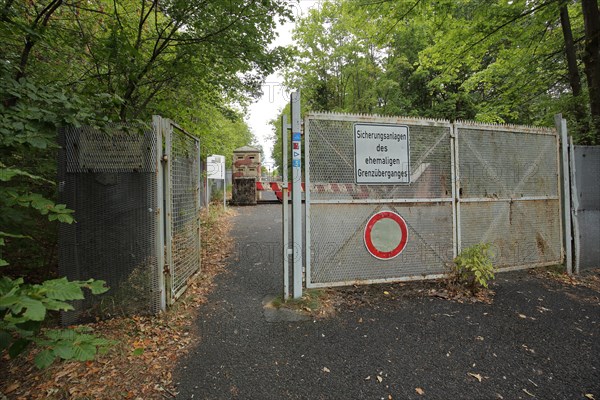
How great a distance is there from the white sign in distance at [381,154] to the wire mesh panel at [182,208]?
2.53 meters

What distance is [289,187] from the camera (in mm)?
3760

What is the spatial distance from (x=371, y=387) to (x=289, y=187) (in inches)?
93.6

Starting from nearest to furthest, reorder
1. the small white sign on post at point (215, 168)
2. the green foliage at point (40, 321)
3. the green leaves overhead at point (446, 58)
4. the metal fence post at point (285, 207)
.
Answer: the green foliage at point (40, 321)
the metal fence post at point (285, 207)
the green leaves overhead at point (446, 58)
the small white sign on post at point (215, 168)

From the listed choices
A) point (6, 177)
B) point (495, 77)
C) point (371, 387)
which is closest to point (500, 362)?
point (371, 387)

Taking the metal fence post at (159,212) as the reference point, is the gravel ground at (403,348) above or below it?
below

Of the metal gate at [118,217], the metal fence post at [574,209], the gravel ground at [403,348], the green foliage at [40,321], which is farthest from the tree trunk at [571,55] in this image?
the green foliage at [40,321]

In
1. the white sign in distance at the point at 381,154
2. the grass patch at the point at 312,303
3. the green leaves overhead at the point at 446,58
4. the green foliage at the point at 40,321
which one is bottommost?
the grass patch at the point at 312,303

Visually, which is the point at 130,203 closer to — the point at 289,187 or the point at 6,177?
the point at 6,177

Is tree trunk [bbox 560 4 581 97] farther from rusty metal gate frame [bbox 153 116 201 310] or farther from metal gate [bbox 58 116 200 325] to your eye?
metal gate [bbox 58 116 200 325]

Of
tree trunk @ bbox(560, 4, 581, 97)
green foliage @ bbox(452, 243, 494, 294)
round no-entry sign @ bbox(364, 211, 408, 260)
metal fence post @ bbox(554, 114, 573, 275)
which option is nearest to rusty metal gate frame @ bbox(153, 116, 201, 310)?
round no-entry sign @ bbox(364, 211, 408, 260)

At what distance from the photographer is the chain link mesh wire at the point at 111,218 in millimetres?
3119

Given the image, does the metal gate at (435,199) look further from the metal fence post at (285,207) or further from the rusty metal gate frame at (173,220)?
the rusty metal gate frame at (173,220)

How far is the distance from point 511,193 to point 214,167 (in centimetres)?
1055

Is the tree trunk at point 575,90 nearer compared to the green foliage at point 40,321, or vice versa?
the green foliage at point 40,321
